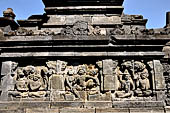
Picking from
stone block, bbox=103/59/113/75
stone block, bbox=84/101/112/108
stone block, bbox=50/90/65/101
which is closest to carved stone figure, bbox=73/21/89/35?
stone block, bbox=103/59/113/75

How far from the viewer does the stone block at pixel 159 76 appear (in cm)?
696

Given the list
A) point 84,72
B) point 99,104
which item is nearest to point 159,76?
point 99,104

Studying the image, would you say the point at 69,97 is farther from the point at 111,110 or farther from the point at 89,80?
the point at 111,110

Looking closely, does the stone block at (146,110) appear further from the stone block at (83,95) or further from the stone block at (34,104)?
the stone block at (34,104)

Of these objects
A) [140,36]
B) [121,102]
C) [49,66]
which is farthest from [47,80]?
[140,36]

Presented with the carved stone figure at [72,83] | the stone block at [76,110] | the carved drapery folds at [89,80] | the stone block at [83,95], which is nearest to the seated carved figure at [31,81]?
the carved drapery folds at [89,80]

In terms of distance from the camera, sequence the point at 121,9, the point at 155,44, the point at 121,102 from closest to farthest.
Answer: the point at 121,102 < the point at 155,44 < the point at 121,9

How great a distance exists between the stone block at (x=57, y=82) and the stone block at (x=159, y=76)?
9.41 ft

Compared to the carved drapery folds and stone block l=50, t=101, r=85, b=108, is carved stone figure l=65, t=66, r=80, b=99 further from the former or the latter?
stone block l=50, t=101, r=85, b=108

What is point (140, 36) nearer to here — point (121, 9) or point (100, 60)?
point (100, 60)

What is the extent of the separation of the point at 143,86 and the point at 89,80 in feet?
5.42

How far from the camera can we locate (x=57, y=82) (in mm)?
7105

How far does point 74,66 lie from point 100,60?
2.80ft

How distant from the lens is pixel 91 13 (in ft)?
29.7
